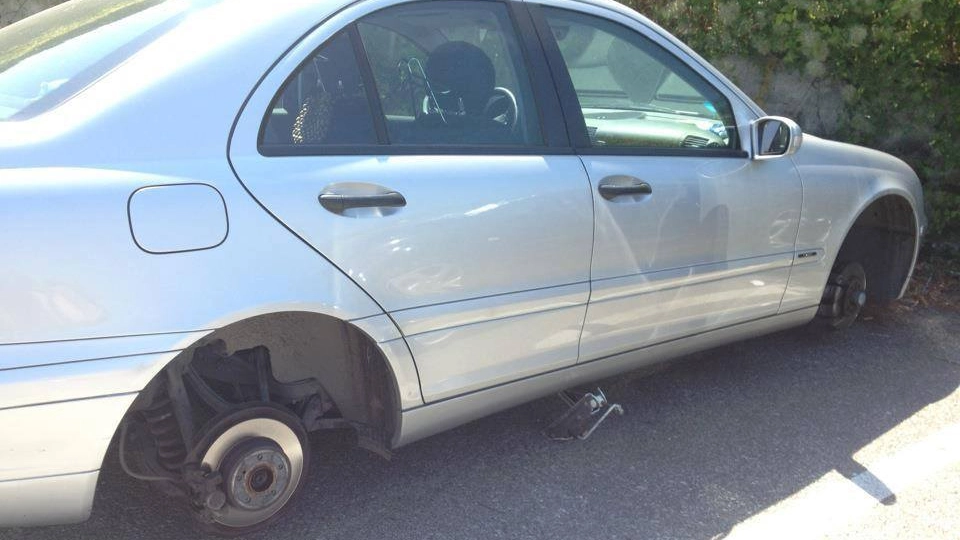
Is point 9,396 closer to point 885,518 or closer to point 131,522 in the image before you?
point 131,522

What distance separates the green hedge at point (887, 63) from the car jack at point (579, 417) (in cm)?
374

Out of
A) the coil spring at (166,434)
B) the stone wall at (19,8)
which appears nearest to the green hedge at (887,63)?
the stone wall at (19,8)

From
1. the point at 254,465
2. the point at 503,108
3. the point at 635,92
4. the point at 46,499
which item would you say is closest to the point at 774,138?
the point at 635,92

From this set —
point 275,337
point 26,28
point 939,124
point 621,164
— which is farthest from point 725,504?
point 939,124

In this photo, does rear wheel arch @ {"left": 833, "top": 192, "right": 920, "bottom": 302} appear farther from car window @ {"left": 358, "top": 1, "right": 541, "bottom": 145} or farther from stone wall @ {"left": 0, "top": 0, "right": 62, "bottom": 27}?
stone wall @ {"left": 0, "top": 0, "right": 62, "bottom": 27}

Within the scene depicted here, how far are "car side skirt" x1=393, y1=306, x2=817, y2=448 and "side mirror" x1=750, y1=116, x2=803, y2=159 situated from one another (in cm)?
74

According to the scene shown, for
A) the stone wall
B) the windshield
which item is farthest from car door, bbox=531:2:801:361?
the stone wall

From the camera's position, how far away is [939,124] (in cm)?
619

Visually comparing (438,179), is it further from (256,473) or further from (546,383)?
(256,473)

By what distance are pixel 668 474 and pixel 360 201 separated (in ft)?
5.29

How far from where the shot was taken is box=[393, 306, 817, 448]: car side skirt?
9.64 feet

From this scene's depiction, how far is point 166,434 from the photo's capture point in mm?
2625

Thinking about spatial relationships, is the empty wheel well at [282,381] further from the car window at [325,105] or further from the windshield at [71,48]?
the windshield at [71,48]

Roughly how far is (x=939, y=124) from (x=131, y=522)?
221 inches
